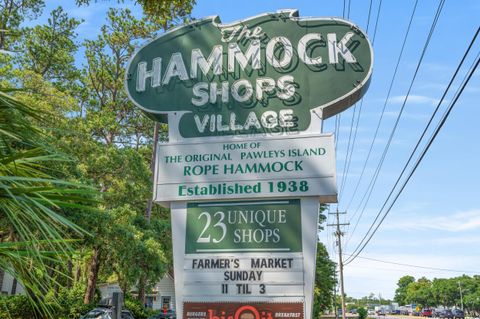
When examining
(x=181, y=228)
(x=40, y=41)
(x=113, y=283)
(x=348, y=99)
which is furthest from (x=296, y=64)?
(x=113, y=283)

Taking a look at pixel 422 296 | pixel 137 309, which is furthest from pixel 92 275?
pixel 422 296

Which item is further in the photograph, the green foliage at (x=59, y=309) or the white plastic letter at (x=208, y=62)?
the green foliage at (x=59, y=309)

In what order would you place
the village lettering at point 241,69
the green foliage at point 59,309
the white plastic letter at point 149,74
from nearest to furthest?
1. the village lettering at point 241,69
2. the white plastic letter at point 149,74
3. the green foliage at point 59,309

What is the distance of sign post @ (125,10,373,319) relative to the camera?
20.6ft

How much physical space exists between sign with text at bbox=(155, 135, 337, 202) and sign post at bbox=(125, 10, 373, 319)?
2 cm

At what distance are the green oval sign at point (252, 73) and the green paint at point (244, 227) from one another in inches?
49.4

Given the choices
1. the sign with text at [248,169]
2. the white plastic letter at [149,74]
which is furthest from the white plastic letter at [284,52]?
the white plastic letter at [149,74]

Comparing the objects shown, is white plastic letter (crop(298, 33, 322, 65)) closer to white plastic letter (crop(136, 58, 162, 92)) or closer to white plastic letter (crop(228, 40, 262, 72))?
white plastic letter (crop(228, 40, 262, 72))

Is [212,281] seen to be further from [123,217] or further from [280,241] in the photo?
[123,217]

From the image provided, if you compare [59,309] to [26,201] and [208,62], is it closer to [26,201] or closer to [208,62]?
[208,62]

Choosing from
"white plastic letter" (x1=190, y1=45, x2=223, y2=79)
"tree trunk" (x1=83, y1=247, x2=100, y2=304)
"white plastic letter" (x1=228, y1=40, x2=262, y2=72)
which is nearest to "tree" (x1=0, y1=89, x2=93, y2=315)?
"white plastic letter" (x1=190, y1=45, x2=223, y2=79)

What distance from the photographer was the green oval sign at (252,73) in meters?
6.95

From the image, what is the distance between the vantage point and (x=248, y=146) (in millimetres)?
6812

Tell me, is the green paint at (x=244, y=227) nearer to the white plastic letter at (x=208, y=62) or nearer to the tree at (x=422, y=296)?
the white plastic letter at (x=208, y=62)
